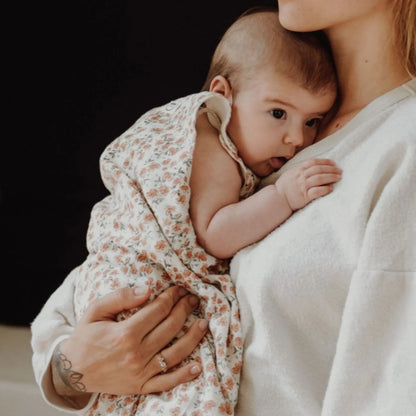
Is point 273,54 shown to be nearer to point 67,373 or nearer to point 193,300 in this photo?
point 193,300

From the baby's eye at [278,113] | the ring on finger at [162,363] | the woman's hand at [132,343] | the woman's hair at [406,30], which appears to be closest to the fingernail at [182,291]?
the woman's hand at [132,343]

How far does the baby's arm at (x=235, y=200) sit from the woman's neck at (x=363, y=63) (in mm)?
174

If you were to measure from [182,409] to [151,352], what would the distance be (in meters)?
0.13

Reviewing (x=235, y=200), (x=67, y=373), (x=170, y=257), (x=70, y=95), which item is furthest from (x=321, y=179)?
(x=70, y=95)

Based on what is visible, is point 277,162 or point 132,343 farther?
point 277,162

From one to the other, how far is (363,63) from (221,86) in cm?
26

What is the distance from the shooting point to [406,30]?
1175mm

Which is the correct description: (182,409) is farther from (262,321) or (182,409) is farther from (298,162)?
(298,162)

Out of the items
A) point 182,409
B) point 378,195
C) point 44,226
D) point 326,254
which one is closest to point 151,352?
point 182,409

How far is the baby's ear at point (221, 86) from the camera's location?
1216 millimetres

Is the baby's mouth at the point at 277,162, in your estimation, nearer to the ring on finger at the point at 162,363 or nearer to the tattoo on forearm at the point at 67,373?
the ring on finger at the point at 162,363

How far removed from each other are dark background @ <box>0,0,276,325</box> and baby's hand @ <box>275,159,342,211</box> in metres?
0.74

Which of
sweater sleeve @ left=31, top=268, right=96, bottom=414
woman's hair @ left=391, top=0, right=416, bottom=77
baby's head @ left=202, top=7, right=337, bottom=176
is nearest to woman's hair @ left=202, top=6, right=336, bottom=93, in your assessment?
baby's head @ left=202, top=7, right=337, bottom=176

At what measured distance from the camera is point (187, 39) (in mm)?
1746
